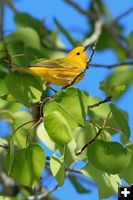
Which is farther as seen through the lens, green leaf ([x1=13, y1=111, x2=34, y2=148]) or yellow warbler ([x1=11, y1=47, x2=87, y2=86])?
green leaf ([x1=13, y1=111, x2=34, y2=148])

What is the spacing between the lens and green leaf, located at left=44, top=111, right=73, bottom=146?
1452 millimetres

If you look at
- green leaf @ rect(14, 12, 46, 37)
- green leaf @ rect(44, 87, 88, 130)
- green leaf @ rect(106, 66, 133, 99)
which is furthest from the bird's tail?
green leaf @ rect(106, 66, 133, 99)

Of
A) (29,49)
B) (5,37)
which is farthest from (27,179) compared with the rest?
(5,37)

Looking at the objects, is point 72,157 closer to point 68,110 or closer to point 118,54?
point 68,110

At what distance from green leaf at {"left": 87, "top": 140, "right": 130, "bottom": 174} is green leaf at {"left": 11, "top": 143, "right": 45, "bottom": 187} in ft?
0.52

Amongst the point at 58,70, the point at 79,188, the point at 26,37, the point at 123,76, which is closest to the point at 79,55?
the point at 58,70

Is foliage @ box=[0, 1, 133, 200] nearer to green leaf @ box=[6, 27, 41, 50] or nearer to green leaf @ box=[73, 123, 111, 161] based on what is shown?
green leaf @ box=[73, 123, 111, 161]

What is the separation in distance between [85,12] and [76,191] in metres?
1.79

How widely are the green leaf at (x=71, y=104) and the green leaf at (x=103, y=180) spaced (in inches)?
8.9

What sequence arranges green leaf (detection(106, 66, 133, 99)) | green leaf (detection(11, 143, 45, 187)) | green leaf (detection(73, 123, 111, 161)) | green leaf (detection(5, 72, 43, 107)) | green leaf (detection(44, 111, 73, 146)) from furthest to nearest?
1. green leaf (detection(106, 66, 133, 99))
2. green leaf (detection(73, 123, 111, 161))
3. green leaf (detection(5, 72, 43, 107))
4. green leaf (detection(11, 143, 45, 187))
5. green leaf (detection(44, 111, 73, 146))

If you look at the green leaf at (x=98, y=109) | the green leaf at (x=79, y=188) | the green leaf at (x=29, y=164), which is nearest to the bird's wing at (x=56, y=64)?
the green leaf at (x=98, y=109)

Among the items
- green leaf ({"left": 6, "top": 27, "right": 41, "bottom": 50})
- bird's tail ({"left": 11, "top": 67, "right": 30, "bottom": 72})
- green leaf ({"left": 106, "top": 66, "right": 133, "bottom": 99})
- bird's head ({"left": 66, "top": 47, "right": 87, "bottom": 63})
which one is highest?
green leaf ({"left": 106, "top": 66, "right": 133, "bottom": 99})

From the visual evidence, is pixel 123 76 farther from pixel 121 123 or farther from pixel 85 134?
pixel 121 123

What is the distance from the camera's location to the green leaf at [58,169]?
1.58 metres
